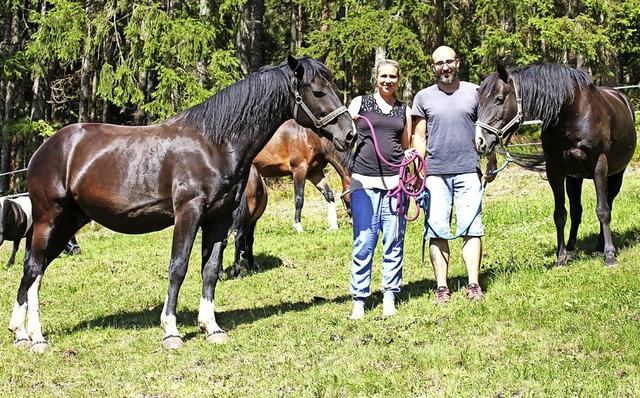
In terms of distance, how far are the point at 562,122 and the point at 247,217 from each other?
479cm

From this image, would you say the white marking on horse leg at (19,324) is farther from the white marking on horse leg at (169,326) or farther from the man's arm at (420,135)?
the man's arm at (420,135)

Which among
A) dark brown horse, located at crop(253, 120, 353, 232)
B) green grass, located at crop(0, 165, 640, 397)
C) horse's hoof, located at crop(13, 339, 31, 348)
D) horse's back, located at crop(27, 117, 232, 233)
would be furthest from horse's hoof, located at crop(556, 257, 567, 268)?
dark brown horse, located at crop(253, 120, 353, 232)

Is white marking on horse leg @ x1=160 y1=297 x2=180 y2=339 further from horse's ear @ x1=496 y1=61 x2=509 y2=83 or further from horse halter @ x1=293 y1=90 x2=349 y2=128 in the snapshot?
horse's ear @ x1=496 y1=61 x2=509 y2=83

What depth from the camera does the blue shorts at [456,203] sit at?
22.5 feet

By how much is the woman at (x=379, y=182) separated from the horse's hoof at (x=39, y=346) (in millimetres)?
2891

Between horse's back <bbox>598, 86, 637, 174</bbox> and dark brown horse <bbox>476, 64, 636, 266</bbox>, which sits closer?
dark brown horse <bbox>476, 64, 636, 266</bbox>

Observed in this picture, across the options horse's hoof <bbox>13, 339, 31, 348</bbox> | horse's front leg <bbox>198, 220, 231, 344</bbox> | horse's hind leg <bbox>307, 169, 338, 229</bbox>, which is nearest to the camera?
horse's front leg <bbox>198, 220, 231, 344</bbox>

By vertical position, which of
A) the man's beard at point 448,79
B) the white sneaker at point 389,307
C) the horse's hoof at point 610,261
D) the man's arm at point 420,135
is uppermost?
the man's beard at point 448,79

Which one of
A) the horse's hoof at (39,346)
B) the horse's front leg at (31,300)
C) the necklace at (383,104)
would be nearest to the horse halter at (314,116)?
the necklace at (383,104)

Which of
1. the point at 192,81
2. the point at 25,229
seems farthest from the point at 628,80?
the point at 25,229

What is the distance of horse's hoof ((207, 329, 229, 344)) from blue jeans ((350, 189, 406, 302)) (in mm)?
1254

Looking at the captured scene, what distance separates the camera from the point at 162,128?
7.15 metres

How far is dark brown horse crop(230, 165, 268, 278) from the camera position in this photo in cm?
1053

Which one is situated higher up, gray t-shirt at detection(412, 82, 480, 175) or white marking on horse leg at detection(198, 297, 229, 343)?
gray t-shirt at detection(412, 82, 480, 175)
